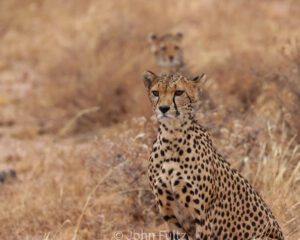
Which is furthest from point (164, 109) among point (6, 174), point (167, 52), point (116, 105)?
point (167, 52)

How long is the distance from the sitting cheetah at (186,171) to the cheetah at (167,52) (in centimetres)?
385

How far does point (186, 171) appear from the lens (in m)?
3.53

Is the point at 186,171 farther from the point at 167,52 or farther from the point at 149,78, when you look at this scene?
the point at 167,52

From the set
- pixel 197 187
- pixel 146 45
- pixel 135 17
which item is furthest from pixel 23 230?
pixel 135 17

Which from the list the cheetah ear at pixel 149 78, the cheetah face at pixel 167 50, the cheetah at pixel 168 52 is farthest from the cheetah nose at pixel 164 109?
the cheetah face at pixel 167 50

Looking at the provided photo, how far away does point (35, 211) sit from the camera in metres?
5.05

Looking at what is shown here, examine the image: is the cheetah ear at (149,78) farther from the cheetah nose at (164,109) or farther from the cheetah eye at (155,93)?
the cheetah nose at (164,109)

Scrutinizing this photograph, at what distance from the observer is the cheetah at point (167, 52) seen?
7582mm

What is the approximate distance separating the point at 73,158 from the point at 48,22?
4.30 metres

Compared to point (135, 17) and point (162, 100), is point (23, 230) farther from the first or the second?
point (135, 17)

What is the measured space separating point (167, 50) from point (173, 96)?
429cm

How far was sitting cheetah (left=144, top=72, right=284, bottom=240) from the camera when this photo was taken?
346 cm

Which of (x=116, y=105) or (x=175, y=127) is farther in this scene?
(x=116, y=105)

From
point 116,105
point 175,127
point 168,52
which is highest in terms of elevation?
point 168,52
